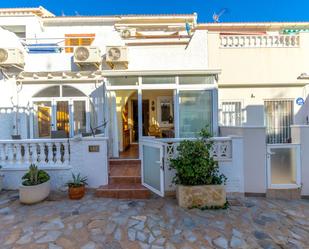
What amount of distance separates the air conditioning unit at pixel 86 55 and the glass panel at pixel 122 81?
1504 mm

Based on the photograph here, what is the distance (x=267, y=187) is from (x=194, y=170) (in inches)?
92.1

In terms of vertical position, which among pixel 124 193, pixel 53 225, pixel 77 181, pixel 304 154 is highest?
pixel 304 154

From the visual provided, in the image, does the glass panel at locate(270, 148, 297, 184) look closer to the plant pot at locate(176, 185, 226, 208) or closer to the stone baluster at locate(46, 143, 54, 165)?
the plant pot at locate(176, 185, 226, 208)

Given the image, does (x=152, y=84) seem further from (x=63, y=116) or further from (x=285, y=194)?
(x=285, y=194)

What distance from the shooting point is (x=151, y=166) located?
574 cm

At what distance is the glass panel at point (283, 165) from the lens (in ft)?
19.1

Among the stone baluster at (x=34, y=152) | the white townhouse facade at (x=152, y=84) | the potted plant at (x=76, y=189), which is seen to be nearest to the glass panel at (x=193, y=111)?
the white townhouse facade at (x=152, y=84)

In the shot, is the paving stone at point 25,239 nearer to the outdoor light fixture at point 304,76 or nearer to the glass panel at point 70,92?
the glass panel at point 70,92

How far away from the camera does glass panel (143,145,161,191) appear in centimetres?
553

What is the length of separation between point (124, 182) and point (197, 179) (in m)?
2.17

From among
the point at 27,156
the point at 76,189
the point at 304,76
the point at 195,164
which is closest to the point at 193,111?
the point at 195,164

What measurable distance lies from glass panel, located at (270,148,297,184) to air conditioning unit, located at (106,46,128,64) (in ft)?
19.9

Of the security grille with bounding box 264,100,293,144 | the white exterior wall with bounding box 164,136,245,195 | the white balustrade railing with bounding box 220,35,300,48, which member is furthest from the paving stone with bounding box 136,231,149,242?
the white balustrade railing with bounding box 220,35,300,48

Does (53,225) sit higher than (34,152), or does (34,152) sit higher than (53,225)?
(34,152)
